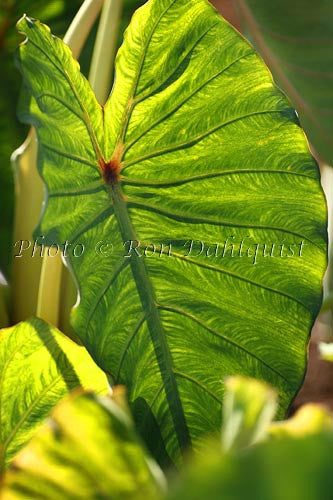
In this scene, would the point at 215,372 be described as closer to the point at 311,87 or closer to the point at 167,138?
the point at 167,138

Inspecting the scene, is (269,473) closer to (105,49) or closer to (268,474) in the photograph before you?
(268,474)

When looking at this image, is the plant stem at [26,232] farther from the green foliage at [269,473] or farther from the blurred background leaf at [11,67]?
the green foliage at [269,473]

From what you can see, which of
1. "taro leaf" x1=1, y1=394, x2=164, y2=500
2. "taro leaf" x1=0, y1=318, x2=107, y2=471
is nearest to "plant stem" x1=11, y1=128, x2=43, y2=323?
"taro leaf" x1=0, y1=318, x2=107, y2=471

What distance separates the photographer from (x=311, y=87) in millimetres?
1454

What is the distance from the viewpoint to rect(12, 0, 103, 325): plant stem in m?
1.06

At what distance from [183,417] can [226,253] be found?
7.6 inches

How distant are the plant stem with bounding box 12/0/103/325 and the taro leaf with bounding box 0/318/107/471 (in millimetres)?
331

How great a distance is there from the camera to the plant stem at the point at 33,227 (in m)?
1.06

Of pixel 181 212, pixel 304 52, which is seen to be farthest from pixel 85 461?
pixel 304 52

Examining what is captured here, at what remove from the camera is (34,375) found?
0.70 metres

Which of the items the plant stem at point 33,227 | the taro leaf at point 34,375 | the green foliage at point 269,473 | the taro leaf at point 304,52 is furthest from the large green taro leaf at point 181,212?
the taro leaf at point 304,52

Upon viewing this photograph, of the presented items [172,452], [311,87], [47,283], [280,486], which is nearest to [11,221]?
[47,283]

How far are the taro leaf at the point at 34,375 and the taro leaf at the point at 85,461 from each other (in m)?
0.32

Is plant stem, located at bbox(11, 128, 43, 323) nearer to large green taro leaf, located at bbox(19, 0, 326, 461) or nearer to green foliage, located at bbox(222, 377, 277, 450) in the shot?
large green taro leaf, located at bbox(19, 0, 326, 461)
